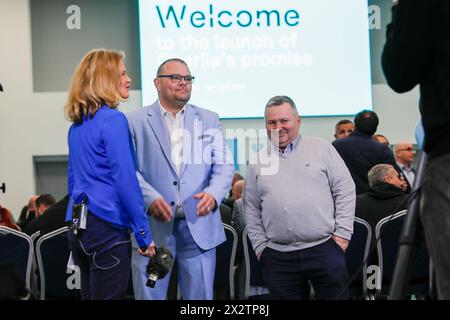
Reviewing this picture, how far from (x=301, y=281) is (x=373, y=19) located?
8316 millimetres

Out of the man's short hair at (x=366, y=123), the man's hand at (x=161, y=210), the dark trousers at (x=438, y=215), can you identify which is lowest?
the man's hand at (x=161, y=210)

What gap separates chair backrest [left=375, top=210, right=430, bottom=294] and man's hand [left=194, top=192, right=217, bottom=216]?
4.60 ft

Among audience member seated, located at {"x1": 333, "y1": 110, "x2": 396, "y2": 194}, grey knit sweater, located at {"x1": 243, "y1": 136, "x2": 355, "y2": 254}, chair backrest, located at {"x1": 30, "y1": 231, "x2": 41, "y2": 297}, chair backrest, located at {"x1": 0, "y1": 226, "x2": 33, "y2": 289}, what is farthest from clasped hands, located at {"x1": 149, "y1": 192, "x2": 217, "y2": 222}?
audience member seated, located at {"x1": 333, "y1": 110, "x2": 396, "y2": 194}

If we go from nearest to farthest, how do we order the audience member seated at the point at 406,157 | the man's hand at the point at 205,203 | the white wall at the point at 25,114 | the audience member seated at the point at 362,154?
the man's hand at the point at 205,203 → the audience member seated at the point at 362,154 → the audience member seated at the point at 406,157 → the white wall at the point at 25,114

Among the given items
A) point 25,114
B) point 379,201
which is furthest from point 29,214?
point 379,201

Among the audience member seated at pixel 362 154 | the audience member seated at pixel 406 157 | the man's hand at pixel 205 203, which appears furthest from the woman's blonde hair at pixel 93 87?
the audience member seated at pixel 406 157

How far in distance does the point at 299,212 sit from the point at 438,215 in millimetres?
2249

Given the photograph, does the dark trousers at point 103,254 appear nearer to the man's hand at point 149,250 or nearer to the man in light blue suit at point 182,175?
the man's hand at point 149,250

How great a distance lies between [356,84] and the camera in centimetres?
1186

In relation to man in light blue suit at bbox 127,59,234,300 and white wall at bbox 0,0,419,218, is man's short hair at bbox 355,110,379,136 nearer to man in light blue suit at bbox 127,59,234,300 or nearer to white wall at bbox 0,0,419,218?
man in light blue suit at bbox 127,59,234,300

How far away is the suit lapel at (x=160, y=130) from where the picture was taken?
441cm

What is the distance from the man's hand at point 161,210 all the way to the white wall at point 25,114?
26.1 feet

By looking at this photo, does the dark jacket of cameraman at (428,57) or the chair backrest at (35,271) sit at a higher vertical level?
the dark jacket of cameraman at (428,57)

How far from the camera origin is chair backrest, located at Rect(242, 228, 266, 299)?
206 inches
